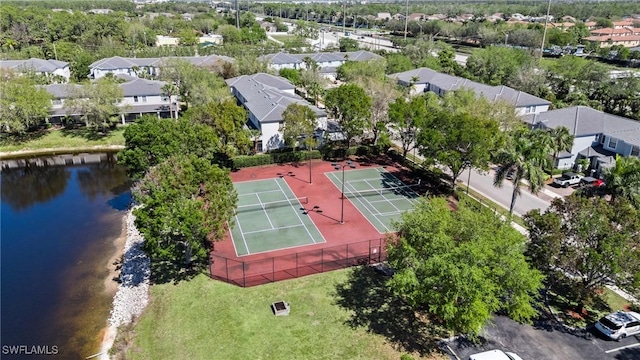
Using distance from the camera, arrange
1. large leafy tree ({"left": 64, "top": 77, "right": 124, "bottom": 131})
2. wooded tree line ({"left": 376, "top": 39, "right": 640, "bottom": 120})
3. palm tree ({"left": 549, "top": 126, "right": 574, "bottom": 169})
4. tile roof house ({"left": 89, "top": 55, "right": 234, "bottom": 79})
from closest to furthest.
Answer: palm tree ({"left": 549, "top": 126, "right": 574, "bottom": 169}) → large leafy tree ({"left": 64, "top": 77, "right": 124, "bottom": 131}) → wooded tree line ({"left": 376, "top": 39, "right": 640, "bottom": 120}) → tile roof house ({"left": 89, "top": 55, "right": 234, "bottom": 79})

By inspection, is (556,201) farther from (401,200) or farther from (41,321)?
(41,321)

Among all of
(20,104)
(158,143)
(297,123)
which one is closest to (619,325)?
(297,123)

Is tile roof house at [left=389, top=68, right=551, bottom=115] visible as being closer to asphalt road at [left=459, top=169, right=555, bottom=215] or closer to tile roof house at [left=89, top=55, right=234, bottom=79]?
Result: asphalt road at [left=459, top=169, right=555, bottom=215]

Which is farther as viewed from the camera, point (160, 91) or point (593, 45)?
point (593, 45)

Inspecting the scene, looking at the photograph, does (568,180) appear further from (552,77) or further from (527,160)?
(552,77)

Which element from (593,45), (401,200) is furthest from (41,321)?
(593,45)

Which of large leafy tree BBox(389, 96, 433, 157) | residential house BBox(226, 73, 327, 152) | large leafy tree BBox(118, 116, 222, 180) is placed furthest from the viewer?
residential house BBox(226, 73, 327, 152)

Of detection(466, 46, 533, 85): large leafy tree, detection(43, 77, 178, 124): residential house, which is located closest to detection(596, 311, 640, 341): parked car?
detection(43, 77, 178, 124): residential house

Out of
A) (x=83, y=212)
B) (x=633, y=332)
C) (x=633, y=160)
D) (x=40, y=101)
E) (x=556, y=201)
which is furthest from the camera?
(x=40, y=101)
